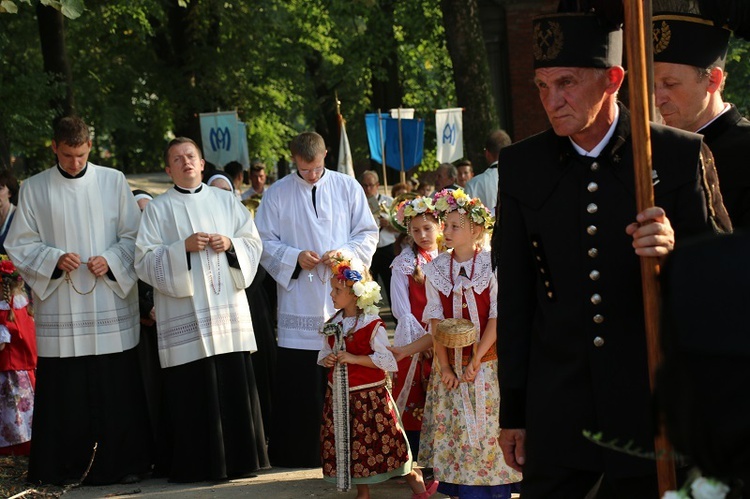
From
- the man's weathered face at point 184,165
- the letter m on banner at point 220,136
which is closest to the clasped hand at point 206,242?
the man's weathered face at point 184,165

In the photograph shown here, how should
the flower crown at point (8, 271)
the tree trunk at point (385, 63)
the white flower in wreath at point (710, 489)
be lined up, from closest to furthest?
the white flower in wreath at point (710, 489) < the flower crown at point (8, 271) < the tree trunk at point (385, 63)

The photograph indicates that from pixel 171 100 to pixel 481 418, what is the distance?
63.2 feet

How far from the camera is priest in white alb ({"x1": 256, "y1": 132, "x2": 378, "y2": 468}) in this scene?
9242mm

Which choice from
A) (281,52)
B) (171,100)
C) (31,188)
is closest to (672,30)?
(31,188)

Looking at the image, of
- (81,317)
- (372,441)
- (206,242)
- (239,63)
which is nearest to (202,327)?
(206,242)

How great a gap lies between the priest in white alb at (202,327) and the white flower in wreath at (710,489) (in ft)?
22.0

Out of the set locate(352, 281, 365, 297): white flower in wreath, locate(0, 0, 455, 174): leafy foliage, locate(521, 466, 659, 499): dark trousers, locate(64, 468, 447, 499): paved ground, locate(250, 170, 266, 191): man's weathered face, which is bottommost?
locate(64, 468, 447, 499): paved ground

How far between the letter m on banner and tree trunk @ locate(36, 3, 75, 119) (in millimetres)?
3300

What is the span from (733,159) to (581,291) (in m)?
0.99

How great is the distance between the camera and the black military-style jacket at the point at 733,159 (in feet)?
14.9

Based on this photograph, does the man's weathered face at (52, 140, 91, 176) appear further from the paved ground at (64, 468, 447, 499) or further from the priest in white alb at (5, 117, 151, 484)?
the paved ground at (64, 468, 447, 499)

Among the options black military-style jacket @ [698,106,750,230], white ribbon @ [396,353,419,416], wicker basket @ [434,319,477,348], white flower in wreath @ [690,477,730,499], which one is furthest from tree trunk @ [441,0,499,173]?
white flower in wreath @ [690,477,730,499]

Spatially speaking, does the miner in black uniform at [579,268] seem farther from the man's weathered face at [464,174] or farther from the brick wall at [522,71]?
the brick wall at [522,71]

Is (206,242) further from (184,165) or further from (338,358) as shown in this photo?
(338,358)
